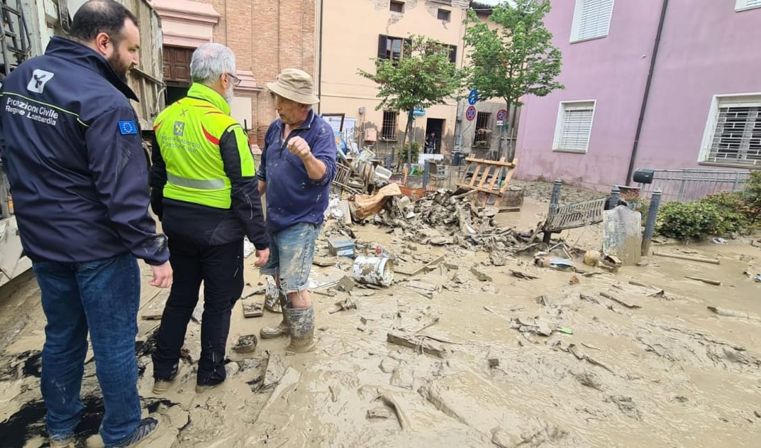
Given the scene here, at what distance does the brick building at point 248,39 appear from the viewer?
1672 centimetres

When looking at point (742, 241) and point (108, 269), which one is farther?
point (742, 241)

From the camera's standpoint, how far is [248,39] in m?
17.8

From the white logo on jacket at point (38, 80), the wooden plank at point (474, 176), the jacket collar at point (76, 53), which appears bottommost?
the wooden plank at point (474, 176)

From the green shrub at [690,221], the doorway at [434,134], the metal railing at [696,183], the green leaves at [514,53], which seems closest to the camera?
the green shrub at [690,221]

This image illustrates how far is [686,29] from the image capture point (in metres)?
10.8

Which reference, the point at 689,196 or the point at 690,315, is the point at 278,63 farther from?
the point at 690,315

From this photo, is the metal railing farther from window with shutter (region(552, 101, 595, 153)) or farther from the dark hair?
the dark hair

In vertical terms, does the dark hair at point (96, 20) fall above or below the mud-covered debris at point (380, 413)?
above

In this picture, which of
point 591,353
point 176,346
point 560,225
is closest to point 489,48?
point 560,225

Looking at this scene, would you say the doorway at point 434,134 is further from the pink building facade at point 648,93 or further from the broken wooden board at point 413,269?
the broken wooden board at point 413,269

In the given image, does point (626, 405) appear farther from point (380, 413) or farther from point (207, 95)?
point (207, 95)

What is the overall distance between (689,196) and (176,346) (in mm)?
11283

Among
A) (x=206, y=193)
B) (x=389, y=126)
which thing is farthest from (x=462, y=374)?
(x=389, y=126)

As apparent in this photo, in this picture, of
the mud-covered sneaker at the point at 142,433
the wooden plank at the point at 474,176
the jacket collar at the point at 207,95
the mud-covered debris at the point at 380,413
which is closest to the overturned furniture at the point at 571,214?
the wooden plank at the point at 474,176
